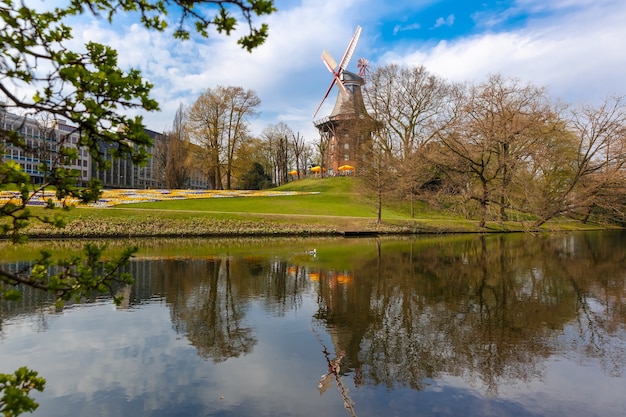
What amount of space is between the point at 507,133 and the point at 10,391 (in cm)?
3142

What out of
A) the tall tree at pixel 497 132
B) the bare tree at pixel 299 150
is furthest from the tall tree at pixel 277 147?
the tall tree at pixel 497 132

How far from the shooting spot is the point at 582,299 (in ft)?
37.5

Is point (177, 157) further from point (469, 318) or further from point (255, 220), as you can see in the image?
point (469, 318)

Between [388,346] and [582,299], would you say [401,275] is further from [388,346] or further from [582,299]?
[388,346]

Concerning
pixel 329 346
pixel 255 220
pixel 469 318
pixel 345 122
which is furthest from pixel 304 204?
pixel 329 346

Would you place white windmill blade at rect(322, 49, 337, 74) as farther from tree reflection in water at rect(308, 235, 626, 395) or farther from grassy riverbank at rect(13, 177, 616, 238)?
tree reflection in water at rect(308, 235, 626, 395)

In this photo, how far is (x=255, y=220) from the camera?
31.0 meters

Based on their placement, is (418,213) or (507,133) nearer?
(507,133)

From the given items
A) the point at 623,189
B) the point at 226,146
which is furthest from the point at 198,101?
the point at 623,189

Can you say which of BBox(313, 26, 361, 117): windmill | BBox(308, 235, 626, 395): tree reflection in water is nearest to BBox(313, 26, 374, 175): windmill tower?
BBox(313, 26, 361, 117): windmill

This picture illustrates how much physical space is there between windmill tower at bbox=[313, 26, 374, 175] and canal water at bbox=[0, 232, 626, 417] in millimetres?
37131

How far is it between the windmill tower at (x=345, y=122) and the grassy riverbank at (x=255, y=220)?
833cm

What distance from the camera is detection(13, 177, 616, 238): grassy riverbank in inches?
1051

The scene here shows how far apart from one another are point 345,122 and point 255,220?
91.9 feet
